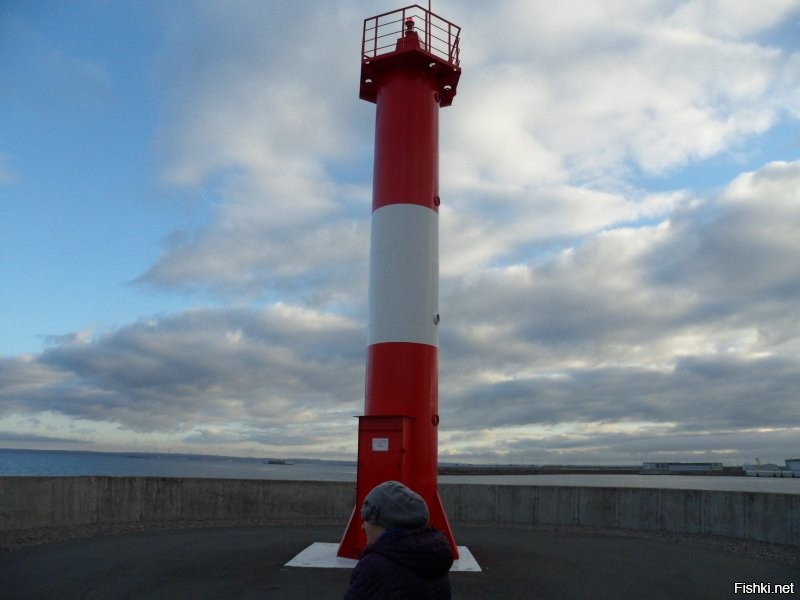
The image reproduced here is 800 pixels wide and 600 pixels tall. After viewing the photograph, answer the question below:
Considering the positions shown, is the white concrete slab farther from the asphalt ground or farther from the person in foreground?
the person in foreground

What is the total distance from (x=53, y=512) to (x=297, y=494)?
228 inches

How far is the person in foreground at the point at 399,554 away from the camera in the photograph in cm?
279

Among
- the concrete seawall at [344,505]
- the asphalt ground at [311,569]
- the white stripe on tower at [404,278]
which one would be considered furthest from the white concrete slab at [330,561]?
the concrete seawall at [344,505]

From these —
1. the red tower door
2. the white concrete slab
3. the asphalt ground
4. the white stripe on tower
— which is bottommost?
the asphalt ground

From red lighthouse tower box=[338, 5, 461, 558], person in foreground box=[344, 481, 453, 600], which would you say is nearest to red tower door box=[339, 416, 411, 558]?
red lighthouse tower box=[338, 5, 461, 558]

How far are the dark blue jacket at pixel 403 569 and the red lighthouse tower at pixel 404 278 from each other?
7879 millimetres

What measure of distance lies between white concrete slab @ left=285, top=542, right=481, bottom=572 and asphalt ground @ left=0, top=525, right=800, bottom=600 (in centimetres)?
20

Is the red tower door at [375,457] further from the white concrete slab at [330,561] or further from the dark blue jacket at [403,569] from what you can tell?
the dark blue jacket at [403,569]

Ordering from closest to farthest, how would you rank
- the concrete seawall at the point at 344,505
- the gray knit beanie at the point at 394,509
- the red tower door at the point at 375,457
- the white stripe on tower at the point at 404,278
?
the gray knit beanie at the point at 394,509 < the red tower door at the point at 375,457 < the white stripe on tower at the point at 404,278 < the concrete seawall at the point at 344,505

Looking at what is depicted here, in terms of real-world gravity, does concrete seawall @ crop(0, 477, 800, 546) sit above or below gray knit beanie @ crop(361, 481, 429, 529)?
below

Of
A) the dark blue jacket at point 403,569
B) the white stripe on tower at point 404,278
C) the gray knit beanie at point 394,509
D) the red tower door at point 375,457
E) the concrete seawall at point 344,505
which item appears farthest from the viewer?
the concrete seawall at point 344,505

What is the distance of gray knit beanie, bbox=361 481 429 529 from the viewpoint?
2979 millimetres

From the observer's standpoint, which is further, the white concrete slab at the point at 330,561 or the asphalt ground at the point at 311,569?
the white concrete slab at the point at 330,561

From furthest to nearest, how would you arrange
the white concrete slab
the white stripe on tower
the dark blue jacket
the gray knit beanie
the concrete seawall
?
1. the concrete seawall
2. the white stripe on tower
3. the white concrete slab
4. the gray knit beanie
5. the dark blue jacket
